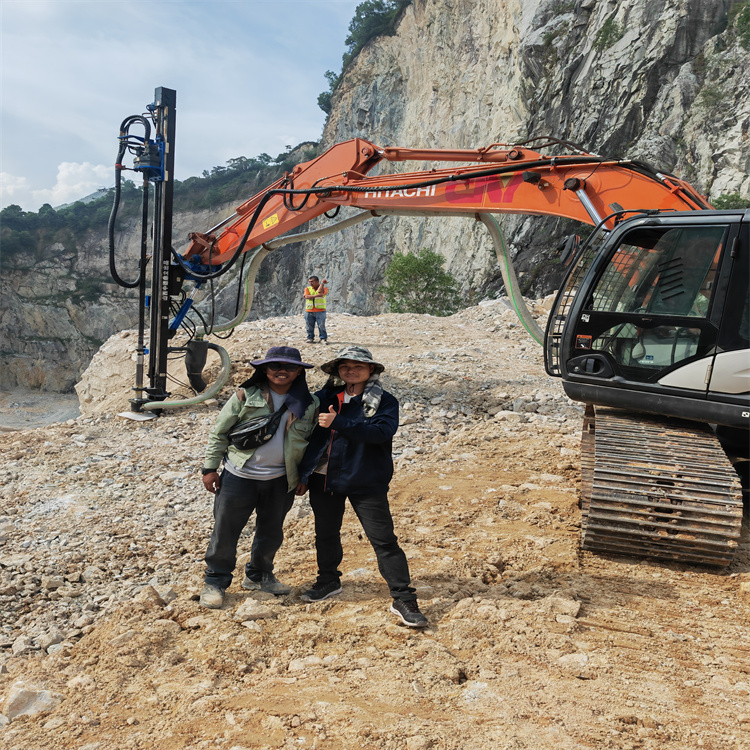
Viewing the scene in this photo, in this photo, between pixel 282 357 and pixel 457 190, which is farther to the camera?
pixel 457 190

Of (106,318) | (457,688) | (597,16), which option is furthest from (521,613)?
(106,318)

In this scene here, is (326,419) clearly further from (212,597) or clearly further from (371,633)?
(212,597)

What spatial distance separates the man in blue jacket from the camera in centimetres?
315

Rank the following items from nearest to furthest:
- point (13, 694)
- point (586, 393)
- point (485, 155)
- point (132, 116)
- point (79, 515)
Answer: point (13, 694) → point (586, 393) → point (79, 515) → point (485, 155) → point (132, 116)

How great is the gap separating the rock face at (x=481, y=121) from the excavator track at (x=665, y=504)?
19.7 metres

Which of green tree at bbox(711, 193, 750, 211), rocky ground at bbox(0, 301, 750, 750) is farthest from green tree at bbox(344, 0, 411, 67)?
rocky ground at bbox(0, 301, 750, 750)

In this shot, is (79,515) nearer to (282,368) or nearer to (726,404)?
(282,368)

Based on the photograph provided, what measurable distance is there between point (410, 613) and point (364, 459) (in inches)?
30.9

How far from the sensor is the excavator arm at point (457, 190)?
5672mm

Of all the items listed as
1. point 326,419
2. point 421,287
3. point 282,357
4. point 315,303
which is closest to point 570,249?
point 282,357

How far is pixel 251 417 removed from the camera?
3.43 metres

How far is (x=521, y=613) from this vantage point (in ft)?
10.7

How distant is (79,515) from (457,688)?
11.5 feet

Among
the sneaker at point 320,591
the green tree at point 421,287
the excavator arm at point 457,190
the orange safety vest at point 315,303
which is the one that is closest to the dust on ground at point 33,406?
the green tree at point 421,287
